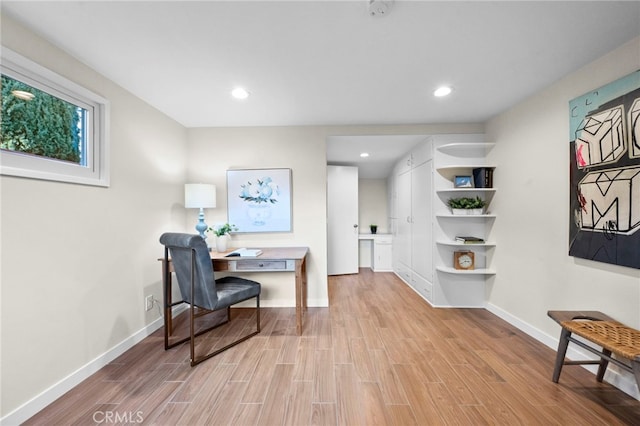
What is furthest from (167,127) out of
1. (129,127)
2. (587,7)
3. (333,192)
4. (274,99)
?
(587,7)

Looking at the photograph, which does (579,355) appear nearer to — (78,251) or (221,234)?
(221,234)

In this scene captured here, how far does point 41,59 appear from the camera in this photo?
1.46 meters

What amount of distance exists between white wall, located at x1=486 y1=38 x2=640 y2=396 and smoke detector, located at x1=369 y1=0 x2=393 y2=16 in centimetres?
166

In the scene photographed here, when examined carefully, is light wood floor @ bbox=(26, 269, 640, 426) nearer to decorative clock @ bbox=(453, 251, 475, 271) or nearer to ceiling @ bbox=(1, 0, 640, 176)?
decorative clock @ bbox=(453, 251, 475, 271)

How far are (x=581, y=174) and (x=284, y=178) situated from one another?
2.68 metres

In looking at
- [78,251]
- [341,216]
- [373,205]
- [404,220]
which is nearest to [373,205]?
[373,205]

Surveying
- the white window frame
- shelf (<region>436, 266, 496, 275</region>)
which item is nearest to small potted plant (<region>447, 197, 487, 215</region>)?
shelf (<region>436, 266, 496, 275</region>)

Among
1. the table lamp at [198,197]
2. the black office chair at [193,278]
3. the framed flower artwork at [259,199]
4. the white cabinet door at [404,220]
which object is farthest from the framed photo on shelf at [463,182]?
the table lamp at [198,197]

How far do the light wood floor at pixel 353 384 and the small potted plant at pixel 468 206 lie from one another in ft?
4.03

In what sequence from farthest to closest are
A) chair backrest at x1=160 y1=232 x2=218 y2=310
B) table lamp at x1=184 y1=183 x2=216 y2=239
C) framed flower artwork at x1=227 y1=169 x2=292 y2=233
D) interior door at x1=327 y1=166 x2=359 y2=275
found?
interior door at x1=327 y1=166 x2=359 y2=275, framed flower artwork at x1=227 y1=169 x2=292 y2=233, table lamp at x1=184 y1=183 x2=216 y2=239, chair backrest at x1=160 y1=232 x2=218 y2=310

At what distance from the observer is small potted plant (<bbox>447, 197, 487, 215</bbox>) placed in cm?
272

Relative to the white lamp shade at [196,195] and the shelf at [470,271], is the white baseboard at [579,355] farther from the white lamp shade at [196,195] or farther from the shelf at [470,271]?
the white lamp shade at [196,195]

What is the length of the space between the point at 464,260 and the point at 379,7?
2.69m

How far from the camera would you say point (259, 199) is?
115 inches
